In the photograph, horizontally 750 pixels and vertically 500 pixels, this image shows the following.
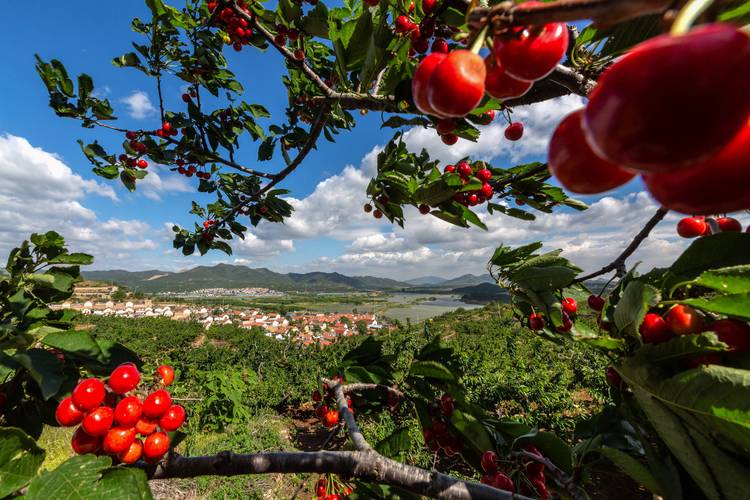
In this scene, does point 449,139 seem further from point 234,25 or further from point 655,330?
point 234,25

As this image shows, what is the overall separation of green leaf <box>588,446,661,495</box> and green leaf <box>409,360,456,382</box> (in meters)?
0.56

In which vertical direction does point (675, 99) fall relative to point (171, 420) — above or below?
above

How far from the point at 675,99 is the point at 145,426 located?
1474mm

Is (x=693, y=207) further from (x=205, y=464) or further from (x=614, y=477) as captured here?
(x=614, y=477)

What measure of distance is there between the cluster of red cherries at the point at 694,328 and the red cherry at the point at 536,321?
0.77m

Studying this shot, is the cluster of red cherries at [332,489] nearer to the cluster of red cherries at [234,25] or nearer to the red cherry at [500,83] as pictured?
the red cherry at [500,83]

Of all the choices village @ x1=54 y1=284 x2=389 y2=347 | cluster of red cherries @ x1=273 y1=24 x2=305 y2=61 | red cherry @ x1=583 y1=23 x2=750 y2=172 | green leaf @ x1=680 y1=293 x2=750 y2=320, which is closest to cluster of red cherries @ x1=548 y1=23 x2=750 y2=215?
red cherry @ x1=583 y1=23 x2=750 y2=172

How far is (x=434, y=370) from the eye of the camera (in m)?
1.46

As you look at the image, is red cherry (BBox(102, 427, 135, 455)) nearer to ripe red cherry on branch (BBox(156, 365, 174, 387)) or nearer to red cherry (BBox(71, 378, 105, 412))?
red cherry (BBox(71, 378, 105, 412))

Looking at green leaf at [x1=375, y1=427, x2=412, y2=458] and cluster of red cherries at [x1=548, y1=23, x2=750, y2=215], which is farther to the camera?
green leaf at [x1=375, y1=427, x2=412, y2=458]

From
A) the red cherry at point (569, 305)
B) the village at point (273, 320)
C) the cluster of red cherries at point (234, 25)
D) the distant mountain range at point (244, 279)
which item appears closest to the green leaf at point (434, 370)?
the red cherry at point (569, 305)

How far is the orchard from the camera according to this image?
0.30 metres

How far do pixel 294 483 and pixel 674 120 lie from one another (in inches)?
296

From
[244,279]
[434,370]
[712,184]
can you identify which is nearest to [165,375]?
[434,370]
